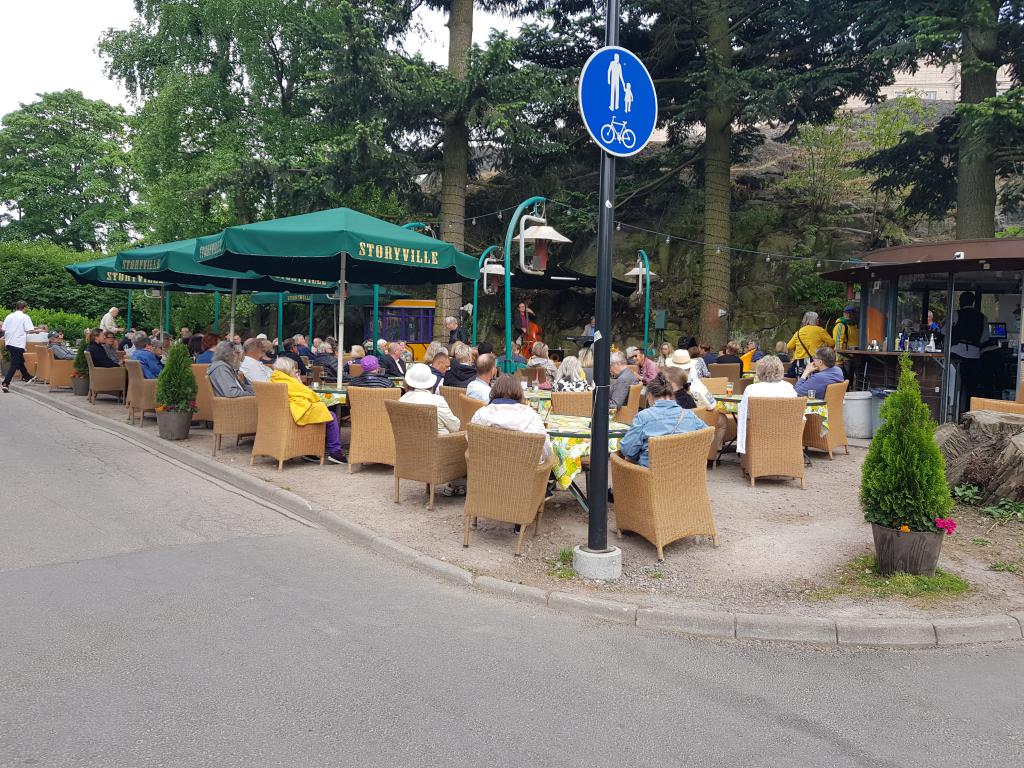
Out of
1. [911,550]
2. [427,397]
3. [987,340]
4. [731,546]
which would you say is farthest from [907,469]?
[987,340]

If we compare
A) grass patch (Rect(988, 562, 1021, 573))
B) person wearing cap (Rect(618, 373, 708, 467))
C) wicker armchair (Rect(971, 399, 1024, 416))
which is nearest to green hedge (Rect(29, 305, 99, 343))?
person wearing cap (Rect(618, 373, 708, 467))

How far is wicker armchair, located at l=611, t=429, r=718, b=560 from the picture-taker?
5.55 meters

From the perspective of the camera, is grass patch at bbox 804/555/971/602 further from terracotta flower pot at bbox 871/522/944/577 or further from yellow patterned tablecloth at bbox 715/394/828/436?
yellow patterned tablecloth at bbox 715/394/828/436

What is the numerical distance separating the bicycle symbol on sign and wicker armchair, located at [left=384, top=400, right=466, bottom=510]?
268 cm

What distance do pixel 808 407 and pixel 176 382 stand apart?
26.1 ft

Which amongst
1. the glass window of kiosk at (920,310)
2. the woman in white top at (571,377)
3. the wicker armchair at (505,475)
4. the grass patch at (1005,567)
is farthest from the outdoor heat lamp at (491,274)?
the grass patch at (1005,567)

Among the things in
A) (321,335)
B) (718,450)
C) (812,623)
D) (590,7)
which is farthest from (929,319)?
(321,335)

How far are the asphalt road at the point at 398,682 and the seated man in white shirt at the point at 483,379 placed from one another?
2.82 metres

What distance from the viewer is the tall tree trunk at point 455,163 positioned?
1897 cm

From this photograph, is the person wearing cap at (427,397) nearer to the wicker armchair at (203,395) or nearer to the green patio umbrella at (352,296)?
the wicker armchair at (203,395)

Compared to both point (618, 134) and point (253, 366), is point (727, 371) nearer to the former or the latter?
point (253, 366)

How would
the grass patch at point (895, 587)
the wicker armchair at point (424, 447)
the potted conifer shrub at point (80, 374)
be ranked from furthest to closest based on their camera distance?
the potted conifer shrub at point (80, 374) → the wicker armchair at point (424, 447) → the grass patch at point (895, 587)

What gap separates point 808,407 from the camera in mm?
9273

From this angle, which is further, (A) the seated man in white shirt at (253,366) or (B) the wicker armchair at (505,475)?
(A) the seated man in white shirt at (253,366)
